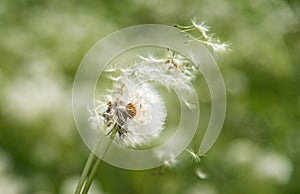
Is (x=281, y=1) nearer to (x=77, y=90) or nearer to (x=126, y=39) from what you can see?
(x=126, y=39)

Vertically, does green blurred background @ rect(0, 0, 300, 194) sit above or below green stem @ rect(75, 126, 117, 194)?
above

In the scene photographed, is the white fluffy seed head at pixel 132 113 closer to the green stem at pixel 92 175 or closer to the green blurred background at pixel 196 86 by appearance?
the green stem at pixel 92 175

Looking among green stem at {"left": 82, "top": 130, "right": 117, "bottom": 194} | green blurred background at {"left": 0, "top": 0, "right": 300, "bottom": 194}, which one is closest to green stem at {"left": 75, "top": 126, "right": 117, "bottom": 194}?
green stem at {"left": 82, "top": 130, "right": 117, "bottom": 194}

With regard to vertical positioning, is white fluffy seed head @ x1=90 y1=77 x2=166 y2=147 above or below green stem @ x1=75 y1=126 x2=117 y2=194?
above

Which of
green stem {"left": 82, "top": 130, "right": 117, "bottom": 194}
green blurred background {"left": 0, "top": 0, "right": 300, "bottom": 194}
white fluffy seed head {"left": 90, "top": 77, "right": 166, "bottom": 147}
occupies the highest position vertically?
green blurred background {"left": 0, "top": 0, "right": 300, "bottom": 194}

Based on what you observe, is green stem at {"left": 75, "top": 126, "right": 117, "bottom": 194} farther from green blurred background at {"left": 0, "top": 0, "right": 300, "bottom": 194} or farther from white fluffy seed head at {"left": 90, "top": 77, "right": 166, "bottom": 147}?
green blurred background at {"left": 0, "top": 0, "right": 300, "bottom": 194}

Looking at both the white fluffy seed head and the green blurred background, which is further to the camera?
the green blurred background

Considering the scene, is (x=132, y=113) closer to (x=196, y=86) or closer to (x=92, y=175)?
(x=92, y=175)

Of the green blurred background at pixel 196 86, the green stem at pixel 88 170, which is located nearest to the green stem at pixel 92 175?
the green stem at pixel 88 170

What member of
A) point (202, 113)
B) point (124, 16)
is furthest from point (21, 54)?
point (202, 113)
